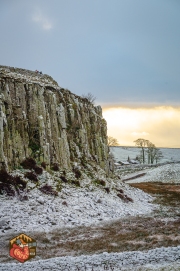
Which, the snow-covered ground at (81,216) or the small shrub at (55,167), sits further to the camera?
the small shrub at (55,167)

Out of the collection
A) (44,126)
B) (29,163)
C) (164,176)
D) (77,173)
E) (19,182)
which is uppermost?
(44,126)

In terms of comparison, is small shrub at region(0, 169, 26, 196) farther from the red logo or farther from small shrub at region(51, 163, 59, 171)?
the red logo

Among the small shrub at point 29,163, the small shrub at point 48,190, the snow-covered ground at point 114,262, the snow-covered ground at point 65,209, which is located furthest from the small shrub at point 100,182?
the snow-covered ground at point 114,262

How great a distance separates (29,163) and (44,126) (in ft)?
20.0

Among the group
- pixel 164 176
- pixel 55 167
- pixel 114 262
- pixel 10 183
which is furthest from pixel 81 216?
pixel 164 176

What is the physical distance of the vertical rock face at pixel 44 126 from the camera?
1330 inches

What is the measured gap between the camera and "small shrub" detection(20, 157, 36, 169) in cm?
3356

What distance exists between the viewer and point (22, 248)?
61.1ft

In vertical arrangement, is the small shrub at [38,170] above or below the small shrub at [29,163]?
below

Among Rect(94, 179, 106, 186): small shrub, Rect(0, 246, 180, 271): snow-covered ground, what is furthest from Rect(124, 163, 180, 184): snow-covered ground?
Rect(0, 246, 180, 271): snow-covered ground

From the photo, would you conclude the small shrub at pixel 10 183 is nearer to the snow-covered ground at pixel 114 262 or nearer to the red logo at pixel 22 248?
the red logo at pixel 22 248

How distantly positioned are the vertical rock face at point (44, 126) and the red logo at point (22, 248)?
13.4 metres

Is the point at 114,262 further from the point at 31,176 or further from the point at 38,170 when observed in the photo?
the point at 38,170

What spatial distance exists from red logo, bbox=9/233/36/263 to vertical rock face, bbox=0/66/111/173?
13.4 meters
